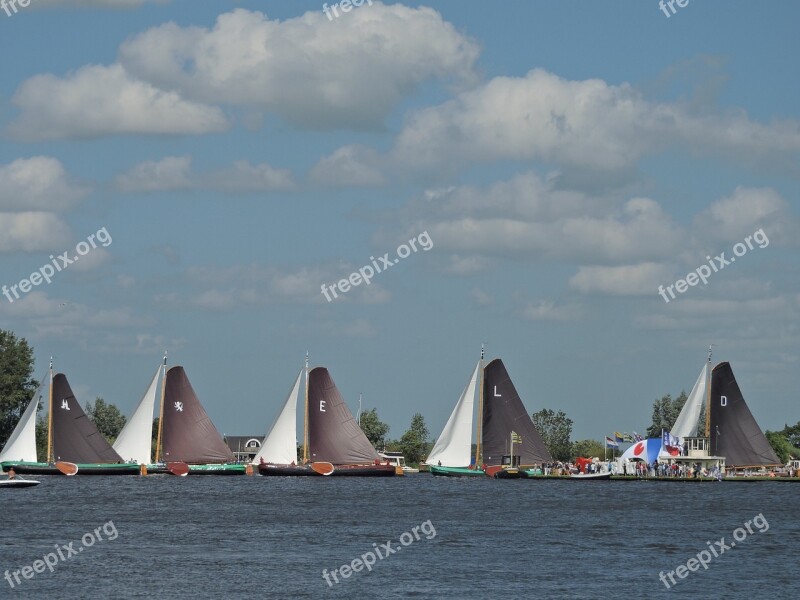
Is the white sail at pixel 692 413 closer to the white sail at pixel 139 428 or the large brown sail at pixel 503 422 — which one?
the large brown sail at pixel 503 422

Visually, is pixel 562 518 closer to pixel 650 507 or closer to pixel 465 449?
pixel 650 507

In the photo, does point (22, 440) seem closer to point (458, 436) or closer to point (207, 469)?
point (207, 469)

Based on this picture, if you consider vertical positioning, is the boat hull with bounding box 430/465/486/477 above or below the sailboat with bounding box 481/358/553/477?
below

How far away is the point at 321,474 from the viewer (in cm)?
13188

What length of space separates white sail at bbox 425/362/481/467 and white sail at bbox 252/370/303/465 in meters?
12.6

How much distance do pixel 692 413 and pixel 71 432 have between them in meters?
55.4

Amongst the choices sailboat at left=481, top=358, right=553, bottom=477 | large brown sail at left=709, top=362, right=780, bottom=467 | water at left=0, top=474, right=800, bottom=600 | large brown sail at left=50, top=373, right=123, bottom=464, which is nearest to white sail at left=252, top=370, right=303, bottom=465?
large brown sail at left=50, top=373, right=123, bottom=464

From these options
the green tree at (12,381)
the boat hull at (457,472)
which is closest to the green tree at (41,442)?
the green tree at (12,381)

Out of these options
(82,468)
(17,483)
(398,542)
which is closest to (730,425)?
(82,468)

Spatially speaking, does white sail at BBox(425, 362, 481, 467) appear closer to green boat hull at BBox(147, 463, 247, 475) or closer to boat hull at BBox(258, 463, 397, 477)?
boat hull at BBox(258, 463, 397, 477)

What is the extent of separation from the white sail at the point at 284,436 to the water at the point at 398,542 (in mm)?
22849

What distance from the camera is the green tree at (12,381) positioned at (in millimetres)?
158625

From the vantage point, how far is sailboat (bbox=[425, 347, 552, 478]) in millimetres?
128750

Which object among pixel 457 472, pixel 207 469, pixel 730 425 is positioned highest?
pixel 730 425
